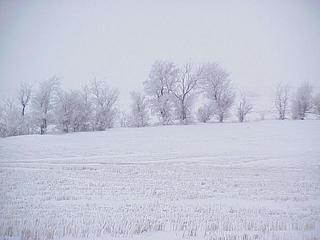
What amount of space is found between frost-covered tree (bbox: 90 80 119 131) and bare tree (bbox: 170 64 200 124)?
327 inches


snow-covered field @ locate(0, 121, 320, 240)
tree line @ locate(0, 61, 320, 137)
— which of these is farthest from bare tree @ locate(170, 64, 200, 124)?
snow-covered field @ locate(0, 121, 320, 240)

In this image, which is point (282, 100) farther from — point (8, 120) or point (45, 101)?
point (8, 120)

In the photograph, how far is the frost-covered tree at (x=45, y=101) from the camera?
38250 mm

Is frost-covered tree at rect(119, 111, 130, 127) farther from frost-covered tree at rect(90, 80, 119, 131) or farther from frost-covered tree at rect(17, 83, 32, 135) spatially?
frost-covered tree at rect(17, 83, 32, 135)

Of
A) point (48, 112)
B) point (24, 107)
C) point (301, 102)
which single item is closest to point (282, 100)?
point (301, 102)

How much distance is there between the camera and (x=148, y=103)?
135ft

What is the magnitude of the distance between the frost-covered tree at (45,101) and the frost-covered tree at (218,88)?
63.4ft

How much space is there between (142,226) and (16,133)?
117 feet

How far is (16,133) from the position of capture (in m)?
37.5

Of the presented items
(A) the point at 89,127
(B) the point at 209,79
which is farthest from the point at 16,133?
(B) the point at 209,79

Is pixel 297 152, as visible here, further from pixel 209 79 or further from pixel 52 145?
pixel 209 79

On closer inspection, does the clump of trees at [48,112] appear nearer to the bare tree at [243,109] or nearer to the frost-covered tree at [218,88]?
the frost-covered tree at [218,88]

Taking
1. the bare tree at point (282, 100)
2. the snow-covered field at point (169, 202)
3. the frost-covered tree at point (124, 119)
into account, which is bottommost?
the snow-covered field at point (169, 202)

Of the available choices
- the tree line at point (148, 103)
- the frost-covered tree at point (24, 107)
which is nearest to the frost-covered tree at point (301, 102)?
the tree line at point (148, 103)
